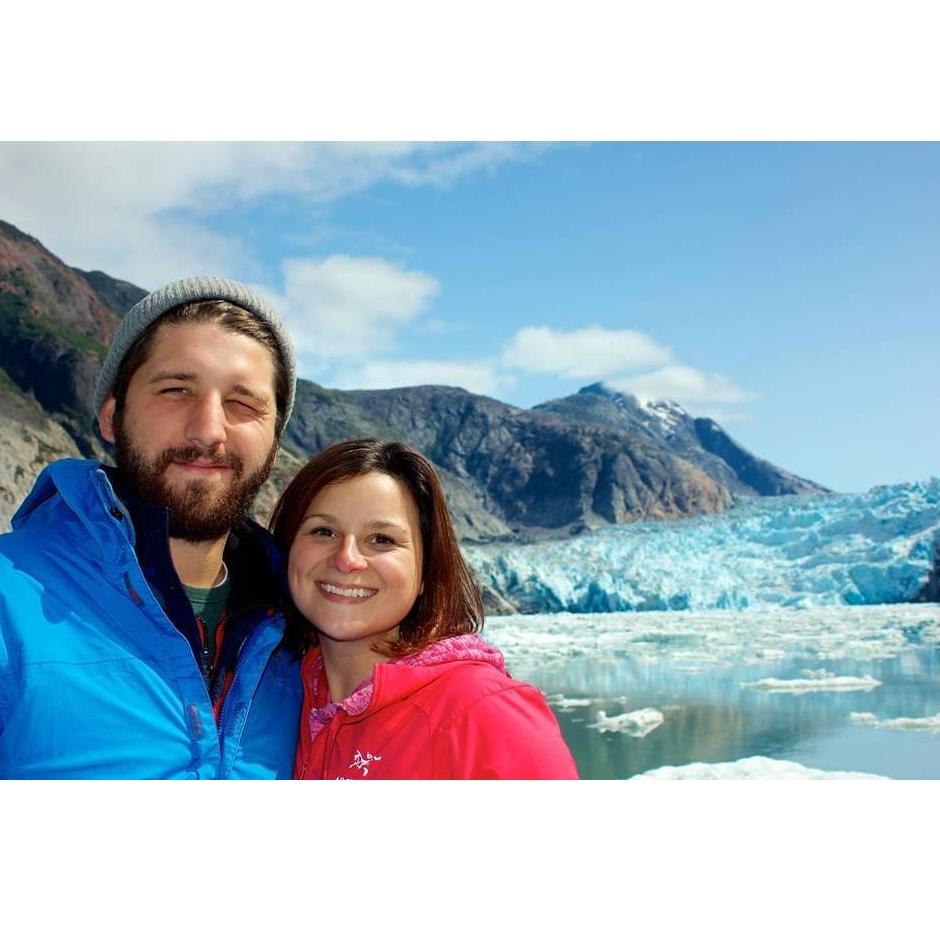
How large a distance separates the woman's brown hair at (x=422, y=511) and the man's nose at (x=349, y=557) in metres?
0.09

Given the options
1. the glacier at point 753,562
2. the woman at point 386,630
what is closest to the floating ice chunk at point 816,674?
the glacier at point 753,562

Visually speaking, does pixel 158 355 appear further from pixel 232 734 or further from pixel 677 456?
pixel 677 456

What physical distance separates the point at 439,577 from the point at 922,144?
3.74 m

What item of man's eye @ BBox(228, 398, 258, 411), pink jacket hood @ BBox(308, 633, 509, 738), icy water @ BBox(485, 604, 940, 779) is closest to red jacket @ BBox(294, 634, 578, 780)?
pink jacket hood @ BBox(308, 633, 509, 738)

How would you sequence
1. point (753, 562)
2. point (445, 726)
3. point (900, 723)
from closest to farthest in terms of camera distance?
point (445, 726), point (900, 723), point (753, 562)

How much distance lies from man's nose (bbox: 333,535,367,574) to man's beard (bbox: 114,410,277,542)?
142mm

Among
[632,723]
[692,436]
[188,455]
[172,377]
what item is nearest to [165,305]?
[172,377]

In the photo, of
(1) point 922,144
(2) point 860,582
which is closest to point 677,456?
(2) point 860,582

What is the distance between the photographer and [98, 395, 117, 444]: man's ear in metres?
1.13

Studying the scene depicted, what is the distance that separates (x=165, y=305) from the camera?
1.08 meters

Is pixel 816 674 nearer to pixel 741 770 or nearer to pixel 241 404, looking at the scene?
pixel 741 770

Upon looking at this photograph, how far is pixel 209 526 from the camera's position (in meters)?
1.06

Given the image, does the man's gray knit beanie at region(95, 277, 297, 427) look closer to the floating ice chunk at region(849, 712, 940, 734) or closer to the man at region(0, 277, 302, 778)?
the man at region(0, 277, 302, 778)

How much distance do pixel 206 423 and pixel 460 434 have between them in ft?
31.8
